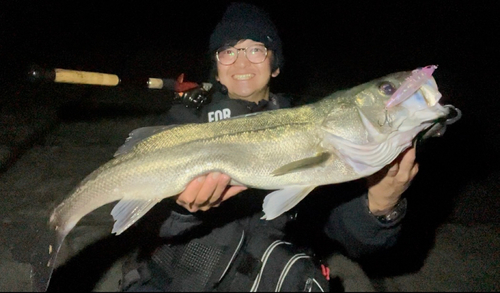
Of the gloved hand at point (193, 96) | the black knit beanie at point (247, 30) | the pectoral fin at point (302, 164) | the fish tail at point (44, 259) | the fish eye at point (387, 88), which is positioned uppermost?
the black knit beanie at point (247, 30)

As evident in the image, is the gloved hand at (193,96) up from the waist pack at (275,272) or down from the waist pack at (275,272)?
up

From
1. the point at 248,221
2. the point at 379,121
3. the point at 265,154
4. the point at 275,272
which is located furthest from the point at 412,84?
the point at 248,221

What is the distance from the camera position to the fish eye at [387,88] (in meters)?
2.01

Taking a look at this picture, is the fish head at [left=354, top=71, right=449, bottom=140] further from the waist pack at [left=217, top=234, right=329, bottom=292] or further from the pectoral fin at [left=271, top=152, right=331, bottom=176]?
the waist pack at [left=217, top=234, right=329, bottom=292]

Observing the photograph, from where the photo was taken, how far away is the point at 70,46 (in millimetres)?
11578

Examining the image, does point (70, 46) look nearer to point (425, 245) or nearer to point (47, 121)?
point (47, 121)

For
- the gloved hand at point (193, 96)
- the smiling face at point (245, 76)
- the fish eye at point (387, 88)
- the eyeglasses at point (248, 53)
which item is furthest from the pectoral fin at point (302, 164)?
the eyeglasses at point (248, 53)

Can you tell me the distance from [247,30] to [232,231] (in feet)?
5.24

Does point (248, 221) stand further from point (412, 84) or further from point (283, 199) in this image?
point (412, 84)

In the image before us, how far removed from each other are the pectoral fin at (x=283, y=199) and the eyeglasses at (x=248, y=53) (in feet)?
4.44

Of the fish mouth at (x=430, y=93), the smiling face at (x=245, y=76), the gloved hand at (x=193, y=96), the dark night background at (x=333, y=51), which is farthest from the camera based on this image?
the dark night background at (x=333, y=51)

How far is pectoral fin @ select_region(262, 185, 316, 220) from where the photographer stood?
205cm

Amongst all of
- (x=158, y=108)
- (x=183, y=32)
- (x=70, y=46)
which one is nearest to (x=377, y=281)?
(x=158, y=108)

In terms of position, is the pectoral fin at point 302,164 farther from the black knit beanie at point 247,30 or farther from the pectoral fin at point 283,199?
the black knit beanie at point 247,30
